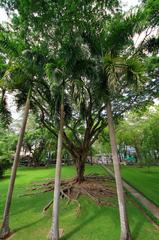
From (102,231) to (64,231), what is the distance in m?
1.31

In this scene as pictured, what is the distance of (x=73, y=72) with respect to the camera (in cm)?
793

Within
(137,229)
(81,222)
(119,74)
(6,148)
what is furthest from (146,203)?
(6,148)

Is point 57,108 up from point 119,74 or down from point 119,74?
down

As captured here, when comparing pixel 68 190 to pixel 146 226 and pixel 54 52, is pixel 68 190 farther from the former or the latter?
pixel 54 52

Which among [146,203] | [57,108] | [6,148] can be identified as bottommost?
[146,203]

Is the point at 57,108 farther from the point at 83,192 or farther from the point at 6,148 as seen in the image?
the point at 6,148

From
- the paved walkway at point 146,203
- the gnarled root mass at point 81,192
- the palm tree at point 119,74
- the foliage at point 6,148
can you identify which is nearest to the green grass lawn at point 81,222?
the gnarled root mass at point 81,192

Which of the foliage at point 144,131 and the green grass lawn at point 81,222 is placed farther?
the foliage at point 144,131

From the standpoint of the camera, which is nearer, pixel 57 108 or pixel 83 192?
pixel 57 108

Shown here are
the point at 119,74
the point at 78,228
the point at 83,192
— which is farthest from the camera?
the point at 83,192

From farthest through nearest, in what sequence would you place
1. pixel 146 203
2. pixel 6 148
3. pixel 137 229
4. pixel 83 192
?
pixel 6 148 < pixel 83 192 < pixel 146 203 < pixel 137 229

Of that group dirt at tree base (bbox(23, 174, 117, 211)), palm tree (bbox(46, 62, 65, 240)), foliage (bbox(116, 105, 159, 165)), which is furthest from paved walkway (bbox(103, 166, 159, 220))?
foliage (bbox(116, 105, 159, 165))

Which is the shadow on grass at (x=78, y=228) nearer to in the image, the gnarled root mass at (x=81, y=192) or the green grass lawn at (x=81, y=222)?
the green grass lawn at (x=81, y=222)

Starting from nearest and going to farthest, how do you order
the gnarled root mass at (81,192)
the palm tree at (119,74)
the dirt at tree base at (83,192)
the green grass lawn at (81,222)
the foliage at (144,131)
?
the palm tree at (119,74) → the green grass lawn at (81,222) → the gnarled root mass at (81,192) → the dirt at tree base at (83,192) → the foliage at (144,131)
